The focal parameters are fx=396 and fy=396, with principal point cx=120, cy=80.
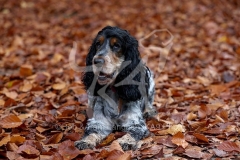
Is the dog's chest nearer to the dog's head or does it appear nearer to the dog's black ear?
the dog's black ear

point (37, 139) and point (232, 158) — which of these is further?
point (37, 139)

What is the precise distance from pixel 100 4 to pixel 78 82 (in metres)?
7.78

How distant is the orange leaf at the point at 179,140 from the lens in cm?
430

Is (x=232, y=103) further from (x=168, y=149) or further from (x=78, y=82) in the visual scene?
(x=78, y=82)

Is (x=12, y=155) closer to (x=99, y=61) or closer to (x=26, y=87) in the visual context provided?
(x=99, y=61)

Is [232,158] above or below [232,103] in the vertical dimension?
below

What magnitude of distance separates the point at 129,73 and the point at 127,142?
0.93 meters

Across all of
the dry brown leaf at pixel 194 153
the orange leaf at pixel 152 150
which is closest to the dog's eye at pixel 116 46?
the orange leaf at pixel 152 150

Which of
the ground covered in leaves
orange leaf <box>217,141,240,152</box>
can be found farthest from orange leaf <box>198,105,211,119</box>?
orange leaf <box>217,141,240,152</box>

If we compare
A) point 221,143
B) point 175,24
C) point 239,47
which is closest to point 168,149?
point 221,143

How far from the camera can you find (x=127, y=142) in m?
4.34

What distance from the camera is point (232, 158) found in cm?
397

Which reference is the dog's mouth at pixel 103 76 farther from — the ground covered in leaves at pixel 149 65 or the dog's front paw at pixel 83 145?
the dog's front paw at pixel 83 145

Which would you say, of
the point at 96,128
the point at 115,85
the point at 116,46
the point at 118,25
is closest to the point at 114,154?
the point at 96,128
